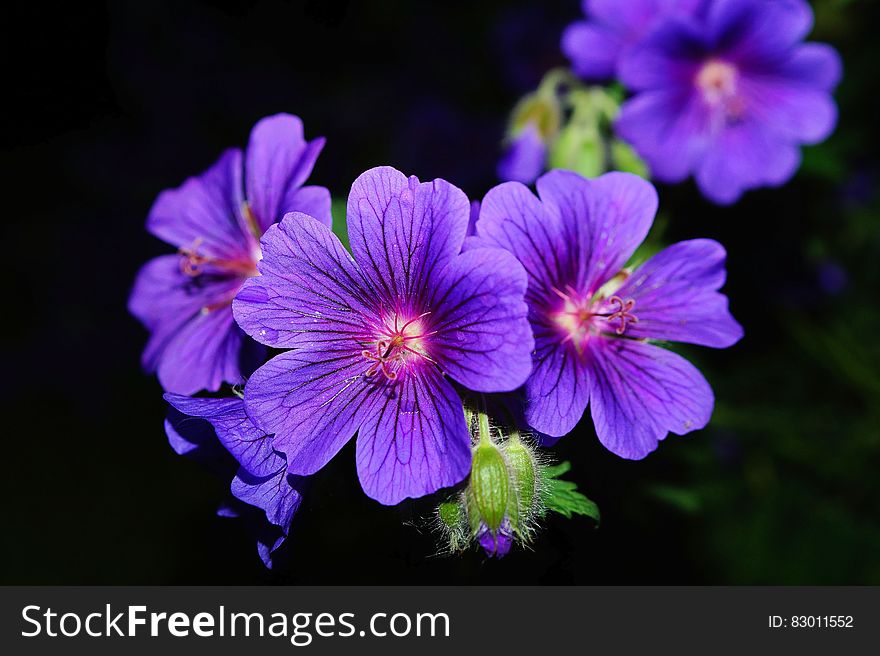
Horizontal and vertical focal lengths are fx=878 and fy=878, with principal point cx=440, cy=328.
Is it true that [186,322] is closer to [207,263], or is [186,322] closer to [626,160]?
[207,263]

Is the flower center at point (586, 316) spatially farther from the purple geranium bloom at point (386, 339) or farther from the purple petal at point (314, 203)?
the purple petal at point (314, 203)

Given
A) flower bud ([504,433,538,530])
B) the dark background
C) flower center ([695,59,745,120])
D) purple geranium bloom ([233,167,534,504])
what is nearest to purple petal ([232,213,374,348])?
purple geranium bloom ([233,167,534,504])

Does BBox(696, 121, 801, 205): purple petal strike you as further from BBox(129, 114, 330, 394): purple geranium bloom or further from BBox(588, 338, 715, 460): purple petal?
BBox(129, 114, 330, 394): purple geranium bloom

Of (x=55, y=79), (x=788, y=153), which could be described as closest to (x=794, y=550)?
(x=788, y=153)

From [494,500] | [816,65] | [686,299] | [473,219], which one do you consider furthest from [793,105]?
[494,500]

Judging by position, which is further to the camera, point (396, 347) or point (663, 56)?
point (663, 56)

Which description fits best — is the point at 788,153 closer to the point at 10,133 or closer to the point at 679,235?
the point at 679,235

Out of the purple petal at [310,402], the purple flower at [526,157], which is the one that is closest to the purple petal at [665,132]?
the purple flower at [526,157]
